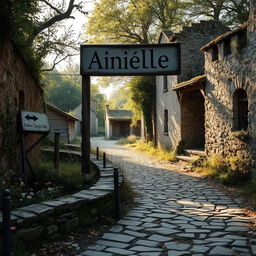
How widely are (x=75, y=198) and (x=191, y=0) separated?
1982 centimetres

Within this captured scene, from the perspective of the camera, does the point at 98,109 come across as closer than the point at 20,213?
No

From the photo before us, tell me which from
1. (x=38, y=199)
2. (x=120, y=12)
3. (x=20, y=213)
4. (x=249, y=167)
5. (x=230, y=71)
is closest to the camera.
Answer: (x=20, y=213)

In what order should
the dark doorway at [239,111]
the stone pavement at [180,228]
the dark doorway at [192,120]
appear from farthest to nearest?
the dark doorway at [192,120], the dark doorway at [239,111], the stone pavement at [180,228]

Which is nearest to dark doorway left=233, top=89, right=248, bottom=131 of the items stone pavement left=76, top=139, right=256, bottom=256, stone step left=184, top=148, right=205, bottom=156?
stone pavement left=76, top=139, right=256, bottom=256

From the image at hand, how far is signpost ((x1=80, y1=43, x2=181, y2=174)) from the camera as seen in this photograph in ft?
19.6

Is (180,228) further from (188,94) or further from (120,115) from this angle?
(120,115)

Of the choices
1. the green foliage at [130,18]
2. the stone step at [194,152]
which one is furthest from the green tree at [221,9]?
the stone step at [194,152]

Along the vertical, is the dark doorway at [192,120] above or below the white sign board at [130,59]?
below

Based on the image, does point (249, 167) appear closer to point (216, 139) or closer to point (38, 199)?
point (216, 139)

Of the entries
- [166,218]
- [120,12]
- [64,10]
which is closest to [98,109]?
[120,12]

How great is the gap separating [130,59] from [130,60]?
0.07 ft

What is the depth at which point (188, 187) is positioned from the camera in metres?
8.81

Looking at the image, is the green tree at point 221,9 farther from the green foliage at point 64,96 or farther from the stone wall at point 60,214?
the green foliage at point 64,96

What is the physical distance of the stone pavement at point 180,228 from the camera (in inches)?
162
